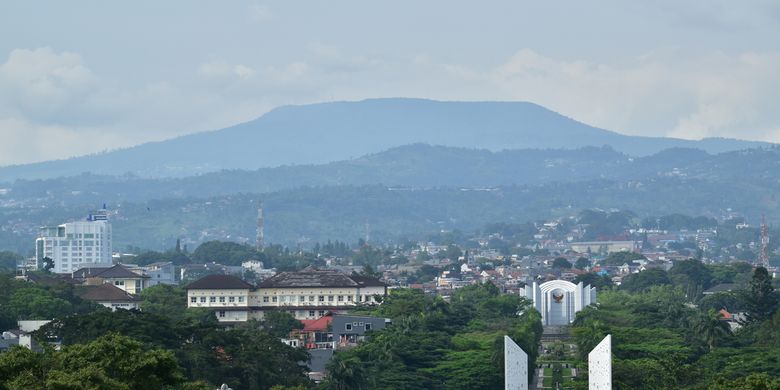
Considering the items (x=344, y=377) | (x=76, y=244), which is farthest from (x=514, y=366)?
(x=76, y=244)

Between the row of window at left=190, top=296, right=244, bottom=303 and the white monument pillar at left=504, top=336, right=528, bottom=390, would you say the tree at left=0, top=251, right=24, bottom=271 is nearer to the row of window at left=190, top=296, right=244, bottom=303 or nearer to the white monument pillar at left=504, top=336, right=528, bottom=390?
the row of window at left=190, top=296, right=244, bottom=303

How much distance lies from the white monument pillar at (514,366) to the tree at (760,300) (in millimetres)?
27748

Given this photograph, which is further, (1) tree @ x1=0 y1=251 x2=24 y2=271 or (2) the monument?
(1) tree @ x1=0 y1=251 x2=24 y2=271

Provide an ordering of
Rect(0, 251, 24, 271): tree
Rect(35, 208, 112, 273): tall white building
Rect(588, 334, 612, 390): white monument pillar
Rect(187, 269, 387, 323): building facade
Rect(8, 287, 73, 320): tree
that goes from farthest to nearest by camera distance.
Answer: Rect(35, 208, 112, 273): tall white building
Rect(0, 251, 24, 271): tree
Rect(187, 269, 387, 323): building facade
Rect(8, 287, 73, 320): tree
Rect(588, 334, 612, 390): white monument pillar

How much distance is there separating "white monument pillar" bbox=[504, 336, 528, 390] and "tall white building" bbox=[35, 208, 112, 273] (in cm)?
11171

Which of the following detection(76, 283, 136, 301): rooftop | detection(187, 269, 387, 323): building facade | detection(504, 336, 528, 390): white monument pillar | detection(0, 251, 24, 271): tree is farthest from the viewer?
detection(0, 251, 24, 271): tree

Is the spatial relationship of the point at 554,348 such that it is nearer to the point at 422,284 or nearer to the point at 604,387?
the point at 604,387

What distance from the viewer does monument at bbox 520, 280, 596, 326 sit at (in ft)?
326

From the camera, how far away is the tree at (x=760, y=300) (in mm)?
77125

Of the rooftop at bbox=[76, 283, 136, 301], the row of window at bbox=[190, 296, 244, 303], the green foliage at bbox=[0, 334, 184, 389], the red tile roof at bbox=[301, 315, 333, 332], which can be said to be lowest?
the red tile roof at bbox=[301, 315, 333, 332]

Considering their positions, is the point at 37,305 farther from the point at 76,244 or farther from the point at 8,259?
the point at 76,244

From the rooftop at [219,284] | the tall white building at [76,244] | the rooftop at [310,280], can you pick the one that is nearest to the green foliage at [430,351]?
the rooftop at [219,284]

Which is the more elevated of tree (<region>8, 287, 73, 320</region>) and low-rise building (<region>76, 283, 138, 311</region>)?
tree (<region>8, 287, 73, 320</region>)

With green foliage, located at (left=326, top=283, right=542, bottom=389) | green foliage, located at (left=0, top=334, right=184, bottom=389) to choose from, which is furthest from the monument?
green foliage, located at (left=0, top=334, right=184, bottom=389)
